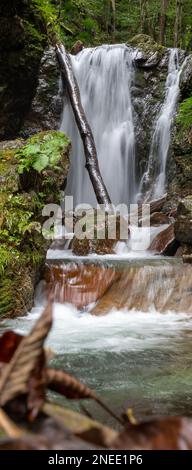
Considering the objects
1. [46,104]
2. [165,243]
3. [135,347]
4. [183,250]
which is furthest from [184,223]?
[46,104]

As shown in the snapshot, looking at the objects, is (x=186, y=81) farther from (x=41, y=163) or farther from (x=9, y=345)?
(x=9, y=345)

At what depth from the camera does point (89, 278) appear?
724 cm

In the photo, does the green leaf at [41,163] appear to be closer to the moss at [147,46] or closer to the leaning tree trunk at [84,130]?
the leaning tree trunk at [84,130]

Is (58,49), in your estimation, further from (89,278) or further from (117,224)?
(89,278)

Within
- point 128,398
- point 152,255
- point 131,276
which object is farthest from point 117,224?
point 128,398

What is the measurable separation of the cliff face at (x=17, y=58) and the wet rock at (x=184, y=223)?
24.3 feet

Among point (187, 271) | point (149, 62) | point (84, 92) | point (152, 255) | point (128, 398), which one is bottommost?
point (152, 255)

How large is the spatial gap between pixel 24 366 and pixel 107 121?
1582 cm

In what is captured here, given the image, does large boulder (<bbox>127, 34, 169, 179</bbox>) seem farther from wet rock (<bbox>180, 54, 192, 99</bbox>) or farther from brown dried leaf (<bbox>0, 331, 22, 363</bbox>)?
brown dried leaf (<bbox>0, 331, 22, 363</bbox>)

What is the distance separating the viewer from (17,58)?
1338 centimetres

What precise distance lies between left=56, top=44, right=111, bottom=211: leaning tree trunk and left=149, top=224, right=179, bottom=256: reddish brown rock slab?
140 centimetres

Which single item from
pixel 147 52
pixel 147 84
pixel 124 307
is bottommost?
pixel 124 307
